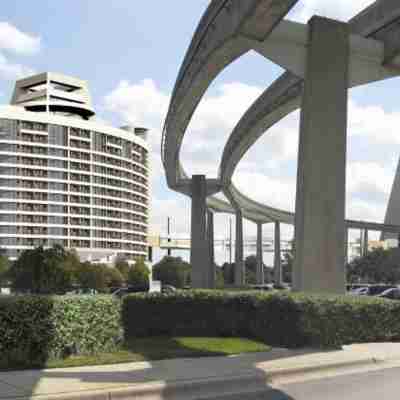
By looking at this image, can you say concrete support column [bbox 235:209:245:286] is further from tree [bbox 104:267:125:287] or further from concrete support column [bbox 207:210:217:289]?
tree [bbox 104:267:125:287]

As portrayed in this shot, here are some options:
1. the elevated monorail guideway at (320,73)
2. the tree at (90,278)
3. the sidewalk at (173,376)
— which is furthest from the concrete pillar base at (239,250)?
the sidewalk at (173,376)

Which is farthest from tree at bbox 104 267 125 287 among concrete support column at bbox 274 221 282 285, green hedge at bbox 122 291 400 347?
green hedge at bbox 122 291 400 347

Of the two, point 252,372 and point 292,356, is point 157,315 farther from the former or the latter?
point 252,372

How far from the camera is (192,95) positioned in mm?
34000

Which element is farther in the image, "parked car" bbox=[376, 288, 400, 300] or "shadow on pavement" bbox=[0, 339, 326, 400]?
"parked car" bbox=[376, 288, 400, 300]

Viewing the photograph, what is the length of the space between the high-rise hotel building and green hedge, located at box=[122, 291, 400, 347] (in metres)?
129

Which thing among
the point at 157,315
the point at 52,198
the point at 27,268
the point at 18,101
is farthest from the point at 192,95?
the point at 18,101

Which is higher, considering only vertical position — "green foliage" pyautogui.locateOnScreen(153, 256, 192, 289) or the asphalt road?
the asphalt road

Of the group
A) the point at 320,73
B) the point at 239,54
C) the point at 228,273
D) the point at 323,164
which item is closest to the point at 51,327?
the point at 323,164

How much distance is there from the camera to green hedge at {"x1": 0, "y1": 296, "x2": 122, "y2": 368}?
42.1ft

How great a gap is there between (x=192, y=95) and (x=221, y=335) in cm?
1783

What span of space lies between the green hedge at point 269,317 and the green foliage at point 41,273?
67.3m

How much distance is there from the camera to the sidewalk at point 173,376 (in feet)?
34.4

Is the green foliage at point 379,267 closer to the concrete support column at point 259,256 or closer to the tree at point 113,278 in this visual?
the concrete support column at point 259,256
